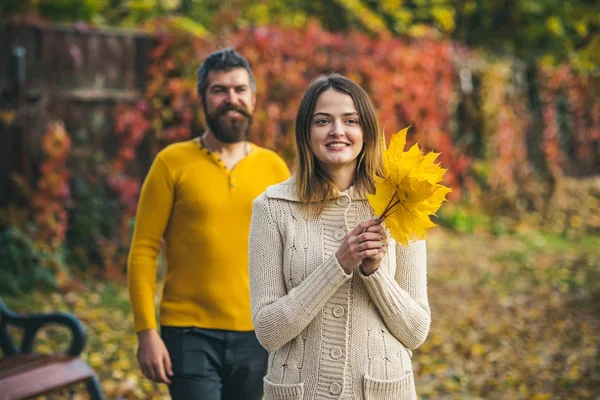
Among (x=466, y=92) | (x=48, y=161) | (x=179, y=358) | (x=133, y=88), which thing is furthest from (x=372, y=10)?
(x=179, y=358)

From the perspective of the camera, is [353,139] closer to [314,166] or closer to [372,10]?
[314,166]

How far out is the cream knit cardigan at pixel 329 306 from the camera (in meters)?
2.26

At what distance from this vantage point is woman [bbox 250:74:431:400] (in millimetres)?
2254

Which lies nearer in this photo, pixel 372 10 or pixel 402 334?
pixel 402 334

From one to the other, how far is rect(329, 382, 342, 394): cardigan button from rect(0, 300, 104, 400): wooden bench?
1.60 meters

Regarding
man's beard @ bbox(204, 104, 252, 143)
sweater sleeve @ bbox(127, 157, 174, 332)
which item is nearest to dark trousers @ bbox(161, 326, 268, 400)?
sweater sleeve @ bbox(127, 157, 174, 332)

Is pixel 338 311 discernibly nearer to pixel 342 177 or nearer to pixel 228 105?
pixel 342 177

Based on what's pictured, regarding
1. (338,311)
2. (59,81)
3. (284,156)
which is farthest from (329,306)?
(284,156)

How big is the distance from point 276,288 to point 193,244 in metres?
0.81

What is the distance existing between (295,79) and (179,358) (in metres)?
6.26

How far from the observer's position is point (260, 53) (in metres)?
8.71

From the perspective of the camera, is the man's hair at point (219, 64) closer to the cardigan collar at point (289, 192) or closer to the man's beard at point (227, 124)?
the man's beard at point (227, 124)

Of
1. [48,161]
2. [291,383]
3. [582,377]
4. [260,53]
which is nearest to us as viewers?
[291,383]

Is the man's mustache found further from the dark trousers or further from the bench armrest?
the bench armrest
